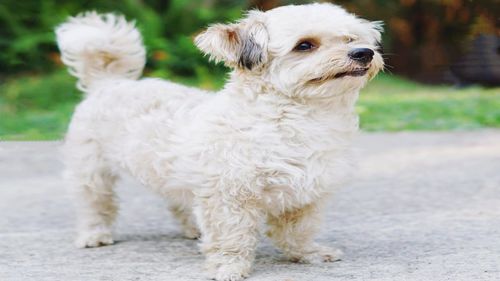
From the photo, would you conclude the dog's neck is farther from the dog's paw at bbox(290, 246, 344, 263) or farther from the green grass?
the green grass

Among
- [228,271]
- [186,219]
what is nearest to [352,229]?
[186,219]

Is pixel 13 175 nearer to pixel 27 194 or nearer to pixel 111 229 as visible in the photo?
pixel 27 194

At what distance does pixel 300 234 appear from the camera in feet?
13.9

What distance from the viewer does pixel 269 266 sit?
429 centimetres

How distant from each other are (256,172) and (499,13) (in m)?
11.6

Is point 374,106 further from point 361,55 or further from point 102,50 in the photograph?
point 361,55

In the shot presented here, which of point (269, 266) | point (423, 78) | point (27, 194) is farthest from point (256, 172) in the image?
point (423, 78)

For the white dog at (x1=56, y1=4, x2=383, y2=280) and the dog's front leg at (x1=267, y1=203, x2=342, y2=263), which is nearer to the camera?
the white dog at (x1=56, y1=4, x2=383, y2=280)

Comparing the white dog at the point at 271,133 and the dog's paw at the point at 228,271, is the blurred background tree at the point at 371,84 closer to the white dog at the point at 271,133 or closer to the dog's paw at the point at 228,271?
the white dog at the point at 271,133

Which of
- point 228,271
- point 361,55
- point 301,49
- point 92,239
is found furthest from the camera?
point 92,239

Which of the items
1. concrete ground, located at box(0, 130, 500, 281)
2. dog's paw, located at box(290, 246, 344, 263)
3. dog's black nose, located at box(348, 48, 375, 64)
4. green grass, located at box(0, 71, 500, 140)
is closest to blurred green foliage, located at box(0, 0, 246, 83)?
green grass, located at box(0, 71, 500, 140)

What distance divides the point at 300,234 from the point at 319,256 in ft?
0.61

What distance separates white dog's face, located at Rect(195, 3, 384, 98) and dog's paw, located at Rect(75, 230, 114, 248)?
148 cm

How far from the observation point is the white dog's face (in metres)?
3.79
